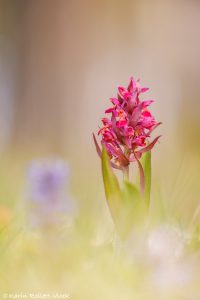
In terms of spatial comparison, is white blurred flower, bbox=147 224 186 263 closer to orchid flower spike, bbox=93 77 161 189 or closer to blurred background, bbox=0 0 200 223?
orchid flower spike, bbox=93 77 161 189

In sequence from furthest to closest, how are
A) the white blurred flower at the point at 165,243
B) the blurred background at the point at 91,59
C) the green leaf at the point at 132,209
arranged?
1. the blurred background at the point at 91,59
2. the green leaf at the point at 132,209
3. the white blurred flower at the point at 165,243

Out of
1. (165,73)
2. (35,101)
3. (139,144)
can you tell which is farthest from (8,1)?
(139,144)

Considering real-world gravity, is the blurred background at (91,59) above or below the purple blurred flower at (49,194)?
above

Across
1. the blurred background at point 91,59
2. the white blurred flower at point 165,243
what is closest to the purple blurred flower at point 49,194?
the white blurred flower at point 165,243

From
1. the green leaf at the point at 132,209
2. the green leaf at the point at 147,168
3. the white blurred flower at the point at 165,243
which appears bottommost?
the white blurred flower at the point at 165,243

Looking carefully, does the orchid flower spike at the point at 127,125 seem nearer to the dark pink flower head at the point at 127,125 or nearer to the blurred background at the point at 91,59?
the dark pink flower head at the point at 127,125

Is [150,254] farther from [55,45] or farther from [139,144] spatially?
[55,45]

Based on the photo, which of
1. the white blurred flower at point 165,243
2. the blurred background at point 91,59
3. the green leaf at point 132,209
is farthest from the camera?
the blurred background at point 91,59
